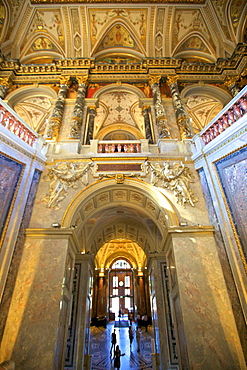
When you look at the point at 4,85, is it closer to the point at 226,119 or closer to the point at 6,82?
the point at 6,82

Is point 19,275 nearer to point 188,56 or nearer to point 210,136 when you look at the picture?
point 210,136

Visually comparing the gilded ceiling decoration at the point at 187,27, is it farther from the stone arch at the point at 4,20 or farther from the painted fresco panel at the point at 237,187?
the painted fresco panel at the point at 237,187

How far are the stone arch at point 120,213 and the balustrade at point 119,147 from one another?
139 centimetres

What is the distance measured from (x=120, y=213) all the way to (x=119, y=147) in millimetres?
3251

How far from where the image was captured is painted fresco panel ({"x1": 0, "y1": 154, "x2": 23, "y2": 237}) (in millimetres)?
5707

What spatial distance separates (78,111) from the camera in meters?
9.54

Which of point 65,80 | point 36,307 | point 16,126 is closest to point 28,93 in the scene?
point 65,80

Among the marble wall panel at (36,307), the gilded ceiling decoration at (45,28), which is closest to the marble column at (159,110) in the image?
the marble wall panel at (36,307)

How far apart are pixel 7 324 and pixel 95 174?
444 cm

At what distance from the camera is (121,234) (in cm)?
1223

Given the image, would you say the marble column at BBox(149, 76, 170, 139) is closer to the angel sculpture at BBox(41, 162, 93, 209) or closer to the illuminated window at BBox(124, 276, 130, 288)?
the angel sculpture at BBox(41, 162, 93, 209)

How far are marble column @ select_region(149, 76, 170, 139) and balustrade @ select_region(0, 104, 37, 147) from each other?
4.61m

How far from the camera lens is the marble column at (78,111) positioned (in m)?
Result: 8.73

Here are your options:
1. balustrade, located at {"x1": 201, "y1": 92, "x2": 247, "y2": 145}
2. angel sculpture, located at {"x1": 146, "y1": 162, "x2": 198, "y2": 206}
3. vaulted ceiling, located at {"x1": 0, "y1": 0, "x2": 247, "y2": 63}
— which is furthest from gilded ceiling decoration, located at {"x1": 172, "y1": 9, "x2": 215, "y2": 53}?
angel sculpture, located at {"x1": 146, "y1": 162, "x2": 198, "y2": 206}
